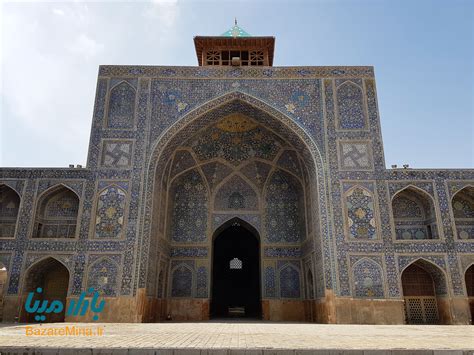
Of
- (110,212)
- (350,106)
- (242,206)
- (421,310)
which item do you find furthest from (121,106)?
(421,310)

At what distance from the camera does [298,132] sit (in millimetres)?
12625

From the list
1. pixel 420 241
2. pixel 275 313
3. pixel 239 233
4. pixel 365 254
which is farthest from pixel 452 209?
pixel 239 233

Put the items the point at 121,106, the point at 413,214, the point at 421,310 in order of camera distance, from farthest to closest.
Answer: the point at 121,106, the point at 413,214, the point at 421,310

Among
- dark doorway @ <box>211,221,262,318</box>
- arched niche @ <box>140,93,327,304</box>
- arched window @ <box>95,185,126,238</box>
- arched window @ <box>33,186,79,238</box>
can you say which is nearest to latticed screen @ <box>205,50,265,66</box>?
arched niche @ <box>140,93,327,304</box>

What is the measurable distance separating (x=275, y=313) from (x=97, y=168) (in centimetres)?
771

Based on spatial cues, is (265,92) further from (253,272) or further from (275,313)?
(253,272)

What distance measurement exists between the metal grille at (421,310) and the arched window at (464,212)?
2289 mm

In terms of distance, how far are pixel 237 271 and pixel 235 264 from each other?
15.6 inches

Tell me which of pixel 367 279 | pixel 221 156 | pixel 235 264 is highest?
pixel 221 156

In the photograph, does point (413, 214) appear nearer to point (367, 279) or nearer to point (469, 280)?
point (469, 280)

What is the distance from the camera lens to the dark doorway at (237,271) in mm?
19734

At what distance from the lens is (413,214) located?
1255 cm

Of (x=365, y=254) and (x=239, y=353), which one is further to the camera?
(x=365, y=254)

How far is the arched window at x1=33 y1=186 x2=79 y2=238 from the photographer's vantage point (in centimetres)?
1213
